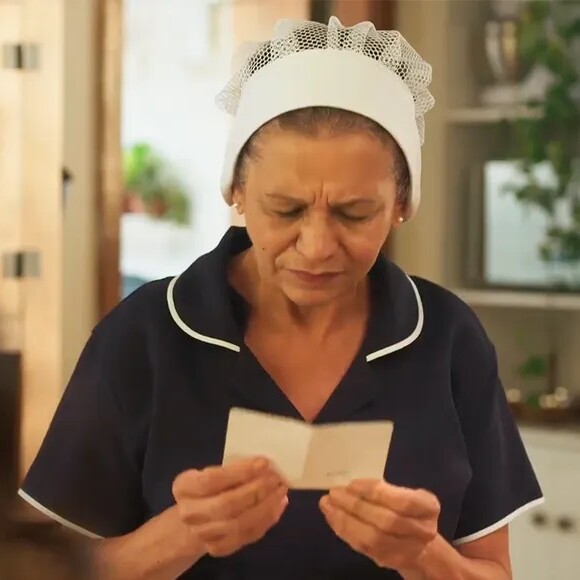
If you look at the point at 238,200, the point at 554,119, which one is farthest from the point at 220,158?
the point at 554,119

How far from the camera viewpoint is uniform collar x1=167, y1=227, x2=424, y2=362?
0.69m

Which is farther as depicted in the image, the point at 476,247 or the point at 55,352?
the point at 476,247

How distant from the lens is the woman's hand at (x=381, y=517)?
0.61m

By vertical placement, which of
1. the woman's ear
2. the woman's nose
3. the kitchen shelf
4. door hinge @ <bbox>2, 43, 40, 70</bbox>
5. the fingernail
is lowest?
the kitchen shelf

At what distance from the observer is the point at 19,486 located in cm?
23

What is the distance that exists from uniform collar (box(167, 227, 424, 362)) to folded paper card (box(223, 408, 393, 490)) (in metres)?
0.11

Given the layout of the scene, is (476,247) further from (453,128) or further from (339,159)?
(339,159)

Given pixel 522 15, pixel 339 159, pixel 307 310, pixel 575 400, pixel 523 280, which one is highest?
pixel 522 15

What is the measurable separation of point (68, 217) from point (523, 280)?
0.85m

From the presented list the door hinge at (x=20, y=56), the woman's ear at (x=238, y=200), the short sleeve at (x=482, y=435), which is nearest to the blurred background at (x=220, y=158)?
the door hinge at (x=20, y=56)

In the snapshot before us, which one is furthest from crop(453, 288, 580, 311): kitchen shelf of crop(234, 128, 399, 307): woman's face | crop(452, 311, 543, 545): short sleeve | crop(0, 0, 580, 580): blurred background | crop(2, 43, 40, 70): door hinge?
crop(234, 128, 399, 307): woman's face

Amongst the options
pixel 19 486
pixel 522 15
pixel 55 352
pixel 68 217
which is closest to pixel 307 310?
pixel 55 352

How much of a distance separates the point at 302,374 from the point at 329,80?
0.22m

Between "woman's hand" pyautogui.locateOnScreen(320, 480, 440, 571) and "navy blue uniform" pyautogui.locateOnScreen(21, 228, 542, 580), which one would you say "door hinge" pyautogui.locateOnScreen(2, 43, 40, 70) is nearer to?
"navy blue uniform" pyautogui.locateOnScreen(21, 228, 542, 580)
